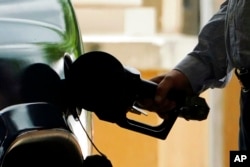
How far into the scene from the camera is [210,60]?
0.87m

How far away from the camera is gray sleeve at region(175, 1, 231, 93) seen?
2.82ft

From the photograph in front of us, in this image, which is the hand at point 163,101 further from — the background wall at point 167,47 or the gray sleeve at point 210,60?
the background wall at point 167,47

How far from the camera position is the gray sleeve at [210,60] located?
2.82 feet

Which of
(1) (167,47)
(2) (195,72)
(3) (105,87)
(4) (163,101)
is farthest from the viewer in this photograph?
(1) (167,47)

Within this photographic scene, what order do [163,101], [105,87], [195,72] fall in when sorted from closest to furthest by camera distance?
[105,87]
[163,101]
[195,72]

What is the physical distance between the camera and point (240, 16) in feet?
2.65

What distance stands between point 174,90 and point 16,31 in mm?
187

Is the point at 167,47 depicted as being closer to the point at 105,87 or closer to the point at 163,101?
the point at 163,101

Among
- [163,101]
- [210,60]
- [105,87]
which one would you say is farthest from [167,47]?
[105,87]

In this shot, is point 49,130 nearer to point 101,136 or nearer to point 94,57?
point 94,57

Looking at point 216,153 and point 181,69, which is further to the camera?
point 216,153

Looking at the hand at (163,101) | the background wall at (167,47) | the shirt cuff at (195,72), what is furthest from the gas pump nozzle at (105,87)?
the background wall at (167,47)

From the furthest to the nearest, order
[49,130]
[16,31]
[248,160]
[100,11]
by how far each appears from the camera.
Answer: [100,11] → [248,160] → [16,31] → [49,130]

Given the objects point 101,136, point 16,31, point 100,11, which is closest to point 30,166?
point 16,31
